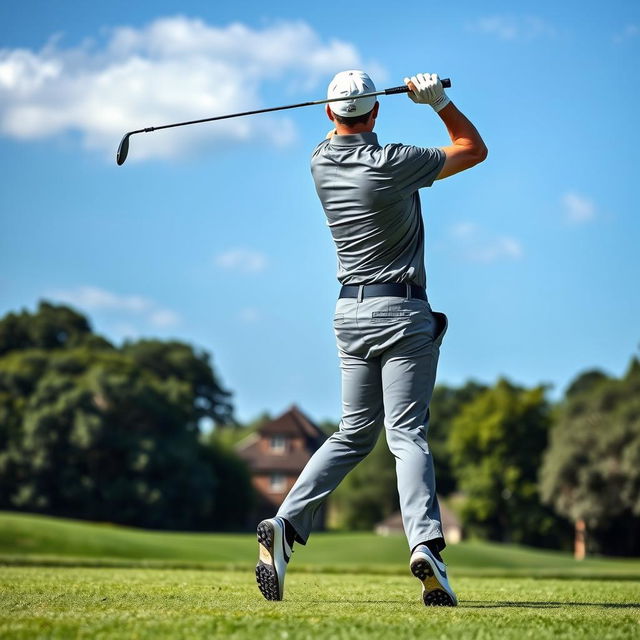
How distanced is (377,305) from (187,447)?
72078 millimetres

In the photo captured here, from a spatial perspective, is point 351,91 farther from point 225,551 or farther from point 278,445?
point 278,445

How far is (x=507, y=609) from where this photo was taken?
18.9 ft


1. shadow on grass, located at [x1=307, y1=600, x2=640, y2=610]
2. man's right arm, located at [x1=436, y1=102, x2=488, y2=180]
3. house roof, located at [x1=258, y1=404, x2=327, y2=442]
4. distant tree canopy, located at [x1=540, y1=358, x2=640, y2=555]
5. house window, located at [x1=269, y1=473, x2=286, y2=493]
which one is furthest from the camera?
house roof, located at [x1=258, y1=404, x2=327, y2=442]

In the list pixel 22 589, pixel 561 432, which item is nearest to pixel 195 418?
pixel 561 432

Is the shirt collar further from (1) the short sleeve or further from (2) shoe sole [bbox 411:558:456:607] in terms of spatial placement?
(2) shoe sole [bbox 411:558:456:607]

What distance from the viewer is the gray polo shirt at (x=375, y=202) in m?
6.23

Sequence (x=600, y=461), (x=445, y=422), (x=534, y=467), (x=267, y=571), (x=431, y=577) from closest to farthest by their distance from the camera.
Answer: (x=431, y=577)
(x=267, y=571)
(x=600, y=461)
(x=534, y=467)
(x=445, y=422)

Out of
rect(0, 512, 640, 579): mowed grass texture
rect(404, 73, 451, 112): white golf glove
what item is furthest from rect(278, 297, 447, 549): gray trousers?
rect(0, 512, 640, 579): mowed grass texture

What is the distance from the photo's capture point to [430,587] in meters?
5.82

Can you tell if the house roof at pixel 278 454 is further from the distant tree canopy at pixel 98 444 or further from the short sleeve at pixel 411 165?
the short sleeve at pixel 411 165

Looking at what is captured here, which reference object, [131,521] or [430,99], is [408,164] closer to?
[430,99]

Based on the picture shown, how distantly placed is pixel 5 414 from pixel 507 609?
71131mm

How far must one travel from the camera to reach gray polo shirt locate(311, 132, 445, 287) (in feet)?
20.4

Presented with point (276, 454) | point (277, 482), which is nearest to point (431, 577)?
point (277, 482)
